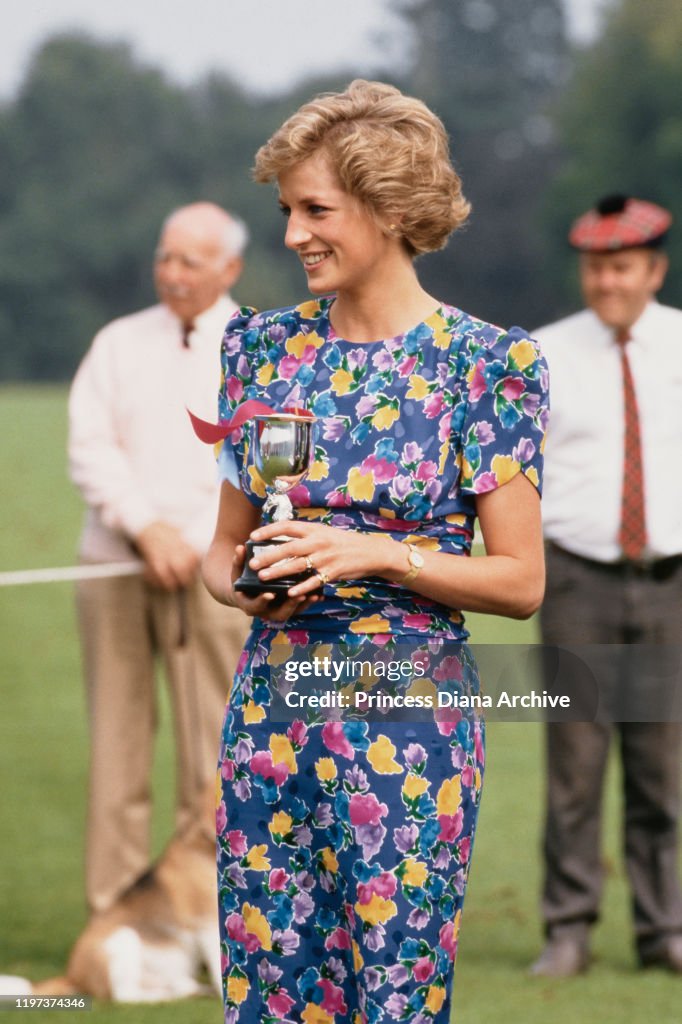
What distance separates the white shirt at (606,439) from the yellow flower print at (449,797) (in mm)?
2369

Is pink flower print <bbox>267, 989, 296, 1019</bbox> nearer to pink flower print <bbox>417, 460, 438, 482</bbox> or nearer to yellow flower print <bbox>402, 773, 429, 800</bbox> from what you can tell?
yellow flower print <bbox>402, 773, 429, 800</bbox>

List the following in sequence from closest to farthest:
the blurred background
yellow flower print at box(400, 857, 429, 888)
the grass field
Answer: yellow flower print at box(400, 857, 429, 888) < the grass field < the blurred background

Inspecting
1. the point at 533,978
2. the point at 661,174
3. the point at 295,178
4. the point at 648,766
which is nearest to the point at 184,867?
the point at 533,978

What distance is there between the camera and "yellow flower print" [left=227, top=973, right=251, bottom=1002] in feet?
7.46

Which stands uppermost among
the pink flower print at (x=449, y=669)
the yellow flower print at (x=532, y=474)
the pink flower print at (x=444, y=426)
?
the pink flower print at (x=444, y=426)

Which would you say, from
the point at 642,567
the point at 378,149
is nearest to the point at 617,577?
the point at 642,567

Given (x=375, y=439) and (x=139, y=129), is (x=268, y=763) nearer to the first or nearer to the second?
(x=375, y=439)

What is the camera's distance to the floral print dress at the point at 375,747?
7.21 ft

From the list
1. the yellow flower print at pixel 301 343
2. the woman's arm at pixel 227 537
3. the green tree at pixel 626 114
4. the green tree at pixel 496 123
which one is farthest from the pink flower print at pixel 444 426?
the green tree at pixel 626 114

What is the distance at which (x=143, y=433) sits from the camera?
15.3 feet

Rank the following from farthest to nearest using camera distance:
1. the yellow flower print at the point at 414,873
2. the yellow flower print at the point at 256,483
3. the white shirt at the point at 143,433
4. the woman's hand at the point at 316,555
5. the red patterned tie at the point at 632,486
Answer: the white shirt at the point at 143,433 → the red patterned tie at the point at 632,486 → the yellow flower print at the point at 256,483 → the yellow flower print at the point at 414,873 → the woman's hand at the point at 316,555

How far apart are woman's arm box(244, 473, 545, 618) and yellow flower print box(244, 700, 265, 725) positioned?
0.69 ft

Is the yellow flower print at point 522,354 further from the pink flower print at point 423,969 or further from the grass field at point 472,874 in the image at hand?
the grass field at point 472,874

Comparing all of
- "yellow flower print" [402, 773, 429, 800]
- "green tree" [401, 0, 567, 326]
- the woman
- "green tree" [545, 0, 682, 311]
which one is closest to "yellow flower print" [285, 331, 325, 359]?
the woman
